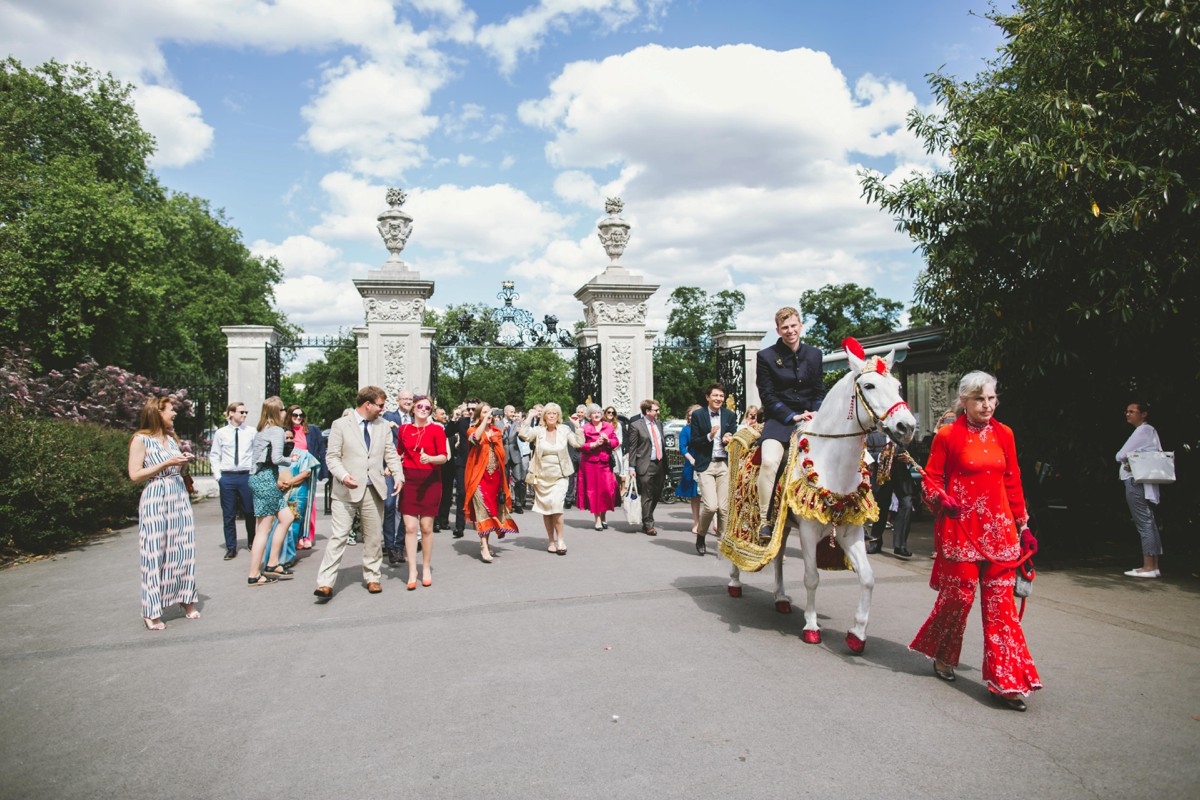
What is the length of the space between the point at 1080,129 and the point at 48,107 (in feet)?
109

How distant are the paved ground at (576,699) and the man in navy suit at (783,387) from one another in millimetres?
1386

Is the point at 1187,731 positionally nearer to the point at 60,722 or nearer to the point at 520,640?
the point at 520,640

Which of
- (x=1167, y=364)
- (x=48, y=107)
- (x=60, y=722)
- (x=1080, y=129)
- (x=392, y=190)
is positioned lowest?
(x=60, y=722)

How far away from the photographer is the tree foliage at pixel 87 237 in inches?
891

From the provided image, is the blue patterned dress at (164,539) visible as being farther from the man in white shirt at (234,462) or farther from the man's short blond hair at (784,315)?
the man's short blond hair at (784,315)

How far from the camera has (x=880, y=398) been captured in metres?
4.83

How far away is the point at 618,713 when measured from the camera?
4.21 m

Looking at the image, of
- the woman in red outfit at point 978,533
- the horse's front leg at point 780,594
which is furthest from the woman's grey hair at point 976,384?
the horse's front leg at point 780,594

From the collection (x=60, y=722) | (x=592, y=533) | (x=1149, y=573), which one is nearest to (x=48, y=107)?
(x=592, y=533)

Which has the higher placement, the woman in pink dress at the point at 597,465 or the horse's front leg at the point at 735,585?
the woman in pink dress at the point at 597,465

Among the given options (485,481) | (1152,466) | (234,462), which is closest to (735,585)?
(485,481)

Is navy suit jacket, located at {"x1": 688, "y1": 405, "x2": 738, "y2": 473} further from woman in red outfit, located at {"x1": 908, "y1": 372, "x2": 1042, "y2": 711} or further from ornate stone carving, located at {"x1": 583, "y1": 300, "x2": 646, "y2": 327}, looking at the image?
ornate stone carving, located at {"x1": 583, "y1": 300, "x2": 646, "y2": 327}

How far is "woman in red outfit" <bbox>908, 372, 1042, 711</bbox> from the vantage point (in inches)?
171

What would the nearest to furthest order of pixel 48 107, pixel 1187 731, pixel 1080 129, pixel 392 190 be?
pixel 1187 731, pixel 1080 129, pixel 392 190, pixel 48 107
